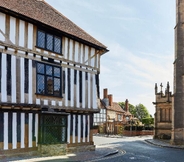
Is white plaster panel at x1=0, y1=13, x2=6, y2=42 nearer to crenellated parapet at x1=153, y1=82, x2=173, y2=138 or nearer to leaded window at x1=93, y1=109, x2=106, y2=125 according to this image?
crenellated parapet at x1=153, y1=82, x2=173, y2=138

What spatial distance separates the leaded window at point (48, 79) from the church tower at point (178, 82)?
1188cm

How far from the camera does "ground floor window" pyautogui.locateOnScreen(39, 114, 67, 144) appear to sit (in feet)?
42.1

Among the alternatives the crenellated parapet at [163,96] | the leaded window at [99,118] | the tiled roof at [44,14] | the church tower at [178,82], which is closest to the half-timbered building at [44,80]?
the tiled roof at [44,14]

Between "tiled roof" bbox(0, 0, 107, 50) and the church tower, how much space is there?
8593 millimetres

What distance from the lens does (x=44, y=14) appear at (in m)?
14.2

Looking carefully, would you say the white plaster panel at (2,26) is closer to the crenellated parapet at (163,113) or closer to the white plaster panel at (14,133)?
the white plaster panel at (14,133)

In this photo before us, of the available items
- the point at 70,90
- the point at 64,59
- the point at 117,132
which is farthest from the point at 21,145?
the point at 117,132

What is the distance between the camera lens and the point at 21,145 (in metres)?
12.0

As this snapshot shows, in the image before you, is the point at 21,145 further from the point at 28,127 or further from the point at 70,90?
the point at 70,90

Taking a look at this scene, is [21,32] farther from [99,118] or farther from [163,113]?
[99,118]

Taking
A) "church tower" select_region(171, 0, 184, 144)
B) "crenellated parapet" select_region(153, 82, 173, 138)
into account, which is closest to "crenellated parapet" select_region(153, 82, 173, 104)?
"crenellated parapet" select_region(153, 82, 173, 138)

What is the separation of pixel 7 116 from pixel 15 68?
7.51 feet

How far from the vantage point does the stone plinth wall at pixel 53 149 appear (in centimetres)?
1273

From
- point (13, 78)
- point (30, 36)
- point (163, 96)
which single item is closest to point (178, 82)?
point (163, 96)
